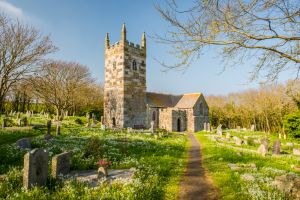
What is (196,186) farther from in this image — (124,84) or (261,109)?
(261,109)

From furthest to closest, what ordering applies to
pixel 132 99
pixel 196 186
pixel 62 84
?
pixel 62 84, pixel 132 99, pixel 196 186

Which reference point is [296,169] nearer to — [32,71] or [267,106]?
[32,71]

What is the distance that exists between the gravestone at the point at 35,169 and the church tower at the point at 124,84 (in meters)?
28.8

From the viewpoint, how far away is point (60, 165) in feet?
29.6

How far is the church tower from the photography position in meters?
37.6

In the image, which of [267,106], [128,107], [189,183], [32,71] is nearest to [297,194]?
[189,183]

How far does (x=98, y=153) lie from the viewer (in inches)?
510

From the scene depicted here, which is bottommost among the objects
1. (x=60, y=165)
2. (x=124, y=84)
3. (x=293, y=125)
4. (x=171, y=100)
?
(x=60, y=165)

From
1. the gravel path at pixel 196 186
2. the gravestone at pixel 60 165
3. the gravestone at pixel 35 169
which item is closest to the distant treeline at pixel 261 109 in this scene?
the gravel path at pixel 196 186

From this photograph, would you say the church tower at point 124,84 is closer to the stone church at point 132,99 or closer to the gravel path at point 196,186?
the stone church at point 132,99

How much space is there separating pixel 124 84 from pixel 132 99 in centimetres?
320

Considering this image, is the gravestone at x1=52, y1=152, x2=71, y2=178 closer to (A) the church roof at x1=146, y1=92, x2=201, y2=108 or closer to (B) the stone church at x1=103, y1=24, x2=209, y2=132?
(B) the stone church at x1=103, y1=24, x2=209, y2=132

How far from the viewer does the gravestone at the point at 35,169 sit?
7.32 metres

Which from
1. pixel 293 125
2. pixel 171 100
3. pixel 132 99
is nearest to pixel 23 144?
pixel 132 99
